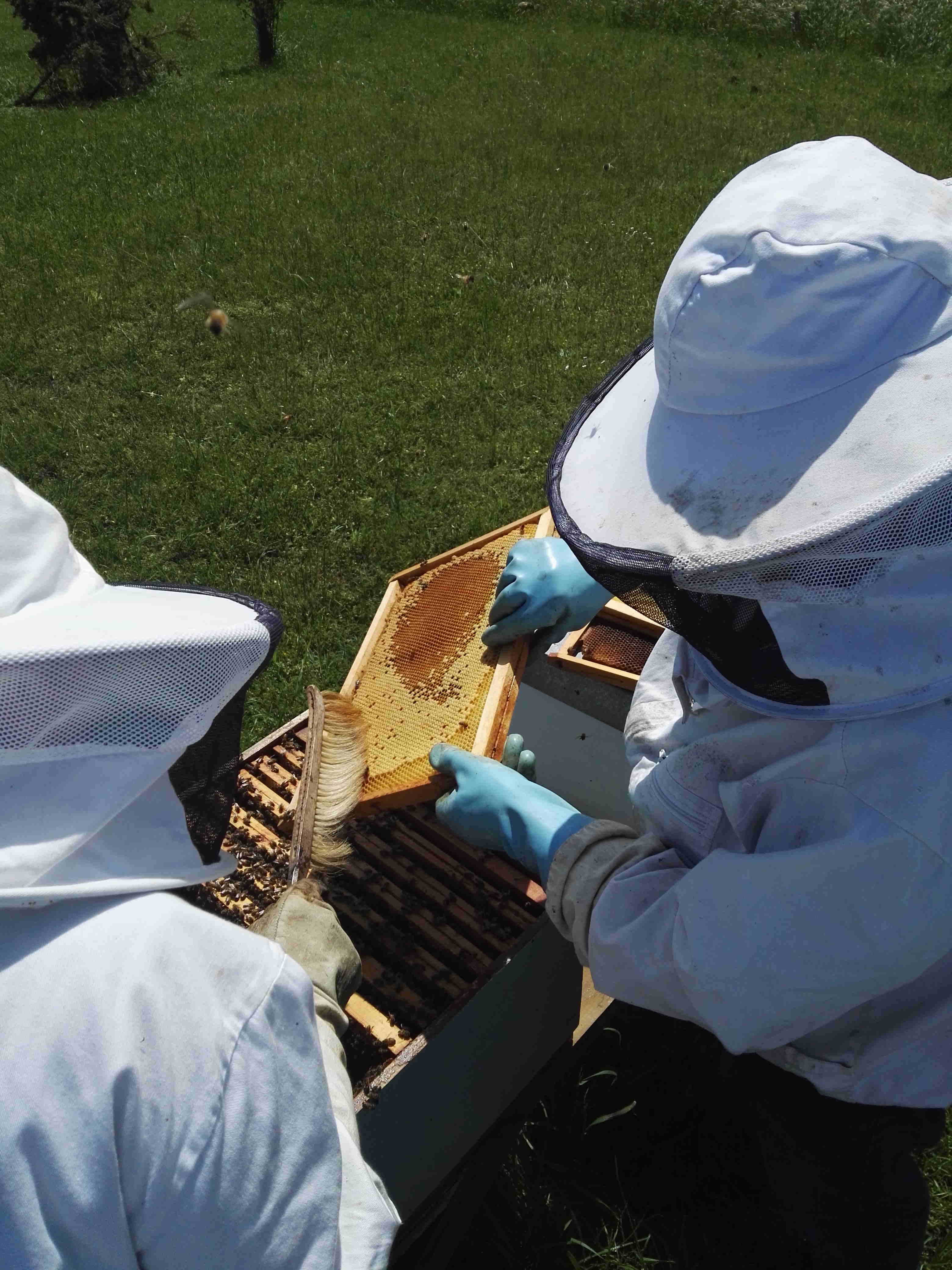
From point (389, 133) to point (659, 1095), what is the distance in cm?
1036

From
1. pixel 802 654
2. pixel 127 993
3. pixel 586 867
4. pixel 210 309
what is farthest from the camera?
pixel 210 309

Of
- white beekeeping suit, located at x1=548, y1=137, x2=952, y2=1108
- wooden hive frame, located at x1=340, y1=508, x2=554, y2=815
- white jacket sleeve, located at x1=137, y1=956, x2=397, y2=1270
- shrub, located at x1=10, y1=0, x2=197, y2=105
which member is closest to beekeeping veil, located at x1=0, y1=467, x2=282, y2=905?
white jacket sleeve, located at x1=137, y1=956, x2=397, y2=1270

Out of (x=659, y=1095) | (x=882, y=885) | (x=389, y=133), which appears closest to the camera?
(x=882, y=885)

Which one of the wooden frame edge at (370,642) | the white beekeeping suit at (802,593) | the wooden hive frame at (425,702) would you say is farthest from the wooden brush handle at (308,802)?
the white beekeeping suit at (802,593)

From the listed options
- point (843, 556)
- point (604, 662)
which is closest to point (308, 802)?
point (604, 662)

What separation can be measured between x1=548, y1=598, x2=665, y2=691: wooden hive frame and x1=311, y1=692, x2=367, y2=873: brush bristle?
64 cm

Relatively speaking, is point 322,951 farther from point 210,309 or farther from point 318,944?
point 210,309

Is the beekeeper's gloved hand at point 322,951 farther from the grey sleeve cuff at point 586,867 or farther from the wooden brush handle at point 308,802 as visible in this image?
the grey sleeve cuff at point 586,867

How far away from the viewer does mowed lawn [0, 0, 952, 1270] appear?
173 inches

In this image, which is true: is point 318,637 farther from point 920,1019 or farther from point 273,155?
point 273,155

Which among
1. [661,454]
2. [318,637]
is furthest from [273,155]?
[661,454]

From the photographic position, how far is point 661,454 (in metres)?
1.46

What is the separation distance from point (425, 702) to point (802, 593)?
1429mm

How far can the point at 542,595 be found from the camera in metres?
2.54
